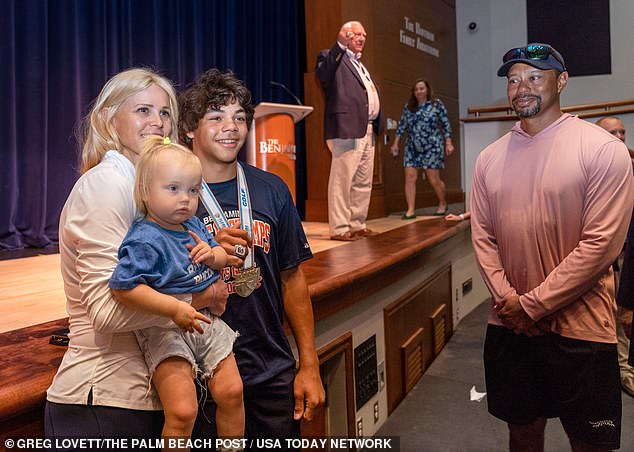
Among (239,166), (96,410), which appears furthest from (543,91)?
(96,410)

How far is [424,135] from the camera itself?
5969mm

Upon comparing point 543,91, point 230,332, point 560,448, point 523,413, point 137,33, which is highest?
point 137,33

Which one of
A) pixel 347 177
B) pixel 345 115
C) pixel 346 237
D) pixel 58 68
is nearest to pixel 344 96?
pixel 345 115

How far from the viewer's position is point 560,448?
126 inches

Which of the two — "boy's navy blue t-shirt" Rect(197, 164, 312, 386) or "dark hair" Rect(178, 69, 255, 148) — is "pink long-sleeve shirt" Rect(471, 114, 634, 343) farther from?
"dark hair" Rect(178, 69, 255, 148)

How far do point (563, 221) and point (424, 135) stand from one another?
164 inches

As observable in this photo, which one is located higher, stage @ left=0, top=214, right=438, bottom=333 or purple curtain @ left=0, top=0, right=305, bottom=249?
purple curtain @ left=0, top=0, right=305, bottom=249

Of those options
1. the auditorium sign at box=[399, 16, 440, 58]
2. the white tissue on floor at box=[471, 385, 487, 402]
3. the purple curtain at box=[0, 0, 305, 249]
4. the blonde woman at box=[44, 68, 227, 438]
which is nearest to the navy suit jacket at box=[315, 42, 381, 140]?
the purple curtain at box=[0, 0, 305, 249]

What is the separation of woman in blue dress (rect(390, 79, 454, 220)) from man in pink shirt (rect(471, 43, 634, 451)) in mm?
3894

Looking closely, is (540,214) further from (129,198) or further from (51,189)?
(51,189)

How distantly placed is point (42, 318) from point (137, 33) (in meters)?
3.68

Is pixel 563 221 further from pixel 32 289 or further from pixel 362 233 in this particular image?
pixel 362 233

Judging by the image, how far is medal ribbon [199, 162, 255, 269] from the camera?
152 cm

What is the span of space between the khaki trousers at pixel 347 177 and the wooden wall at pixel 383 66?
76.1 inches
